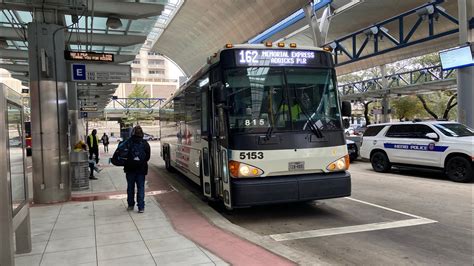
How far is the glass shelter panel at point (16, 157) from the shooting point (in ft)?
15.1

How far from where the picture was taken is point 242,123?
735 cm

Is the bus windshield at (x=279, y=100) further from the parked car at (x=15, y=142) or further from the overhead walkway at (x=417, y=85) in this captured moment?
the overhead walkway at (x=417, y=85)

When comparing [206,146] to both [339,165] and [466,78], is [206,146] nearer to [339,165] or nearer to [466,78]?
[339,165]

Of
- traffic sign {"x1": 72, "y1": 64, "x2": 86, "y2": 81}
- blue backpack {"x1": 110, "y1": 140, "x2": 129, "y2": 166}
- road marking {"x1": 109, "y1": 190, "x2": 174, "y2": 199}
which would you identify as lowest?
road marking {"x1": 109, "y1": 190, "x2": 174, "y2": 199}

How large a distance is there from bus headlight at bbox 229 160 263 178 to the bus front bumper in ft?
0.34

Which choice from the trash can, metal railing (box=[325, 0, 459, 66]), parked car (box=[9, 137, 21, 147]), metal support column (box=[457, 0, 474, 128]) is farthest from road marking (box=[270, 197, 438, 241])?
metal support column (box=[457, 0, 474, 128])

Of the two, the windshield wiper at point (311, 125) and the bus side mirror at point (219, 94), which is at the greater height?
the bus side mirror at point (219, 94)

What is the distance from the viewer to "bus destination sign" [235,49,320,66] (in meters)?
7.64

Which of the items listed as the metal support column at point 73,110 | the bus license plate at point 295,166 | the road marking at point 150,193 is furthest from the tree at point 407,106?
the bus license plate at point 295,166

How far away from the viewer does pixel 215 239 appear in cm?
632

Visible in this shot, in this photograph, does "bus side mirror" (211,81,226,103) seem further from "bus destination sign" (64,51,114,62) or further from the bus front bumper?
"bus destination sign" (64,51,114,62)

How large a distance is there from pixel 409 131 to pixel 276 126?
334 inches

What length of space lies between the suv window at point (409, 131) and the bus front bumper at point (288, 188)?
7.08 metres

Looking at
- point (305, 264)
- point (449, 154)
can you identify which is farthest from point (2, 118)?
point (449, 154)
